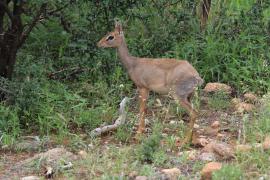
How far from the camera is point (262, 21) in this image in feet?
28.4

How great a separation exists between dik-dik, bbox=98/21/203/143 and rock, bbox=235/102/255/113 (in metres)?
0.78

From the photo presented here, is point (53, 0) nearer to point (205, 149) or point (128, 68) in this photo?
point (128, 68)

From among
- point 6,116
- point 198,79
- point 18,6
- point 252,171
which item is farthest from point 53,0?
point 252,171

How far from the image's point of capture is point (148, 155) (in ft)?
19.0

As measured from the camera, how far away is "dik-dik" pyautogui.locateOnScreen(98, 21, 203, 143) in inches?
257

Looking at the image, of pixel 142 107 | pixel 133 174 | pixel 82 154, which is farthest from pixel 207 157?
pixel 142 107

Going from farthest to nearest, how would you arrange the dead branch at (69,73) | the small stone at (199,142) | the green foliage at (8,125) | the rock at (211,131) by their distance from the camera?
the dead branch at (69,73), the rock at (211,131), the green foliage at (8,125), the small stone at (199,142)

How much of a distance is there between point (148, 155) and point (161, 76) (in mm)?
1178

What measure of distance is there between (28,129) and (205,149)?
5.96 feet

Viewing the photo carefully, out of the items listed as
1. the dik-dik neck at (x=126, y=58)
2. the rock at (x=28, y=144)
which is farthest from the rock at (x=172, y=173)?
the dik-dik neck at (x=126, y=58)

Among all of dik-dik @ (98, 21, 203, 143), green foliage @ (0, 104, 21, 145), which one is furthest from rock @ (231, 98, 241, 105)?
green foliage @ (0, 104, 21, 145)

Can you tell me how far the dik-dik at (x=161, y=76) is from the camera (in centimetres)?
652

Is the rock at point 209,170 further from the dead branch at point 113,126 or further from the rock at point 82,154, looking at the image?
the dead branch at point 113,126

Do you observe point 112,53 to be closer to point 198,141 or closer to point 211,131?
point 211,131
